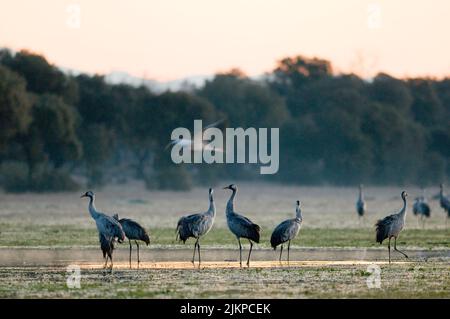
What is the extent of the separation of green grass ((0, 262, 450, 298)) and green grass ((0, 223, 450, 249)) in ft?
26.5

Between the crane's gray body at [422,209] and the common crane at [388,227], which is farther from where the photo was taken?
the crane's gray body at [422,209]

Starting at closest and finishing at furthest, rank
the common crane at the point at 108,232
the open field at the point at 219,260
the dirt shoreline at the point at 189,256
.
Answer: the open field at the point at 219,260 → the common crane at the point at 108,232 → the dirt shoreline at the point at 189,256

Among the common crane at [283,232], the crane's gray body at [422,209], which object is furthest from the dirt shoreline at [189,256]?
the crane's gray body at [422,209]

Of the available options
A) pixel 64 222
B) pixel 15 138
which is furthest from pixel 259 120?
pixel 64 222

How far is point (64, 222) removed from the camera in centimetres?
4644

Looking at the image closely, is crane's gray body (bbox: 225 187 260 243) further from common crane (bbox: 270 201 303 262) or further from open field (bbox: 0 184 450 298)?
open field (bbox: 0 184 450 298)

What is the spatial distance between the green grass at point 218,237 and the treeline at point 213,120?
29.9 m

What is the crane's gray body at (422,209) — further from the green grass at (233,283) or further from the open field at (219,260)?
the green grass at (233,283)

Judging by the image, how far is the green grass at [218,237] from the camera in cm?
3506

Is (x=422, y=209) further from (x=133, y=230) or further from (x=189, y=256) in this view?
(x=133, y=230)

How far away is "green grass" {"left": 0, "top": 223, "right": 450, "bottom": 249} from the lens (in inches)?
1380

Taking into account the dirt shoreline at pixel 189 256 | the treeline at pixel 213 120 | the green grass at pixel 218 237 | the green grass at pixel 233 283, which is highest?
the treeline at pixel 213 120

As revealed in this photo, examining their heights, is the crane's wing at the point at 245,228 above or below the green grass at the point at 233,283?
above

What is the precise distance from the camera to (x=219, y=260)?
29.6m
